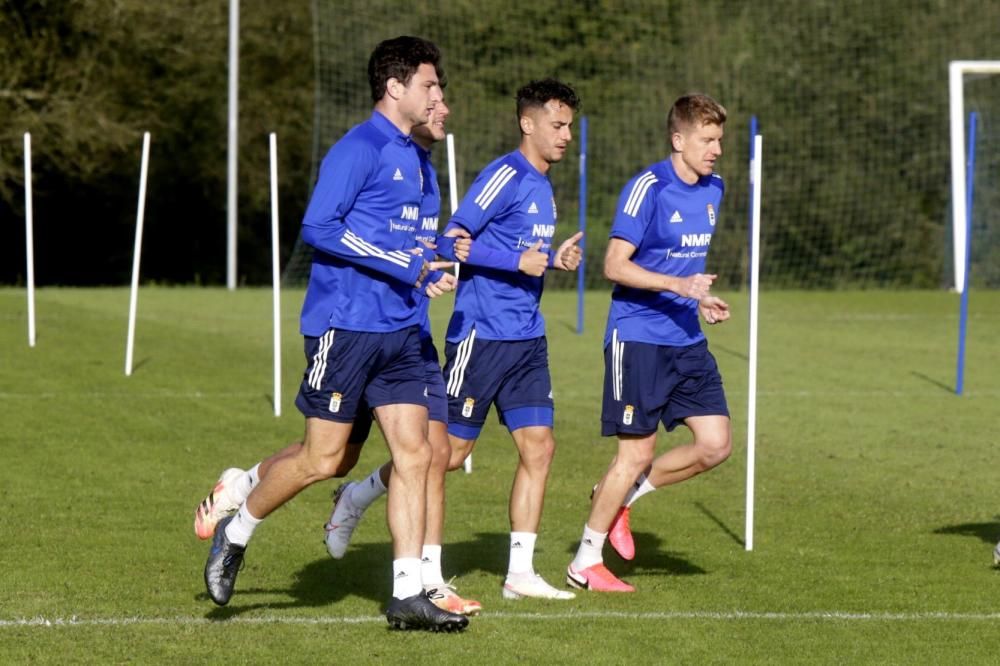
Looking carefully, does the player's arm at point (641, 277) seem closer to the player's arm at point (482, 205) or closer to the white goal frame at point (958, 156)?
the player's arm at point (482, 205)

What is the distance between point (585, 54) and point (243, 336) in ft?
42.0

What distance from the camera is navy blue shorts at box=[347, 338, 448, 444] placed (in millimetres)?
7422

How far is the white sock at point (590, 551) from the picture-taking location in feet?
27.4

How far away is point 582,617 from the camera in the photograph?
758cm

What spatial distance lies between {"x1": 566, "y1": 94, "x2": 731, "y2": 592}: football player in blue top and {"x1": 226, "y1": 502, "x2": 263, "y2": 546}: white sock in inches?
68.0

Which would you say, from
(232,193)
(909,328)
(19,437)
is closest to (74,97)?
(232,193)

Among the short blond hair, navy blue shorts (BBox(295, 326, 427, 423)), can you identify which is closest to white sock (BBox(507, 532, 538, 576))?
navy blue shorts (BBox(295, 326, 427, 423))

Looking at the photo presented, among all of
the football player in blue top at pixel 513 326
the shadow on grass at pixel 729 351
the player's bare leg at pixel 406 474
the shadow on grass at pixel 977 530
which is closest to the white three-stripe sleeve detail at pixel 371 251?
the player's bare leg at pixel 406 474

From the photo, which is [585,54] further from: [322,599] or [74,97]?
[322,599]

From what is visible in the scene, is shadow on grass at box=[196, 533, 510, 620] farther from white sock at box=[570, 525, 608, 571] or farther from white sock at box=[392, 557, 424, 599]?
white sock at box=[392, 557, 424, 599]

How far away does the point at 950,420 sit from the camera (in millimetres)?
15375

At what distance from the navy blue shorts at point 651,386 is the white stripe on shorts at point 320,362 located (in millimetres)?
1734

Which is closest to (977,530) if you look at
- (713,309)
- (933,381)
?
(713,309)

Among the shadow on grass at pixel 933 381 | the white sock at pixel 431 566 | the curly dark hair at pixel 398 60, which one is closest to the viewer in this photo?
the curly dark hair at pixel 398 60
